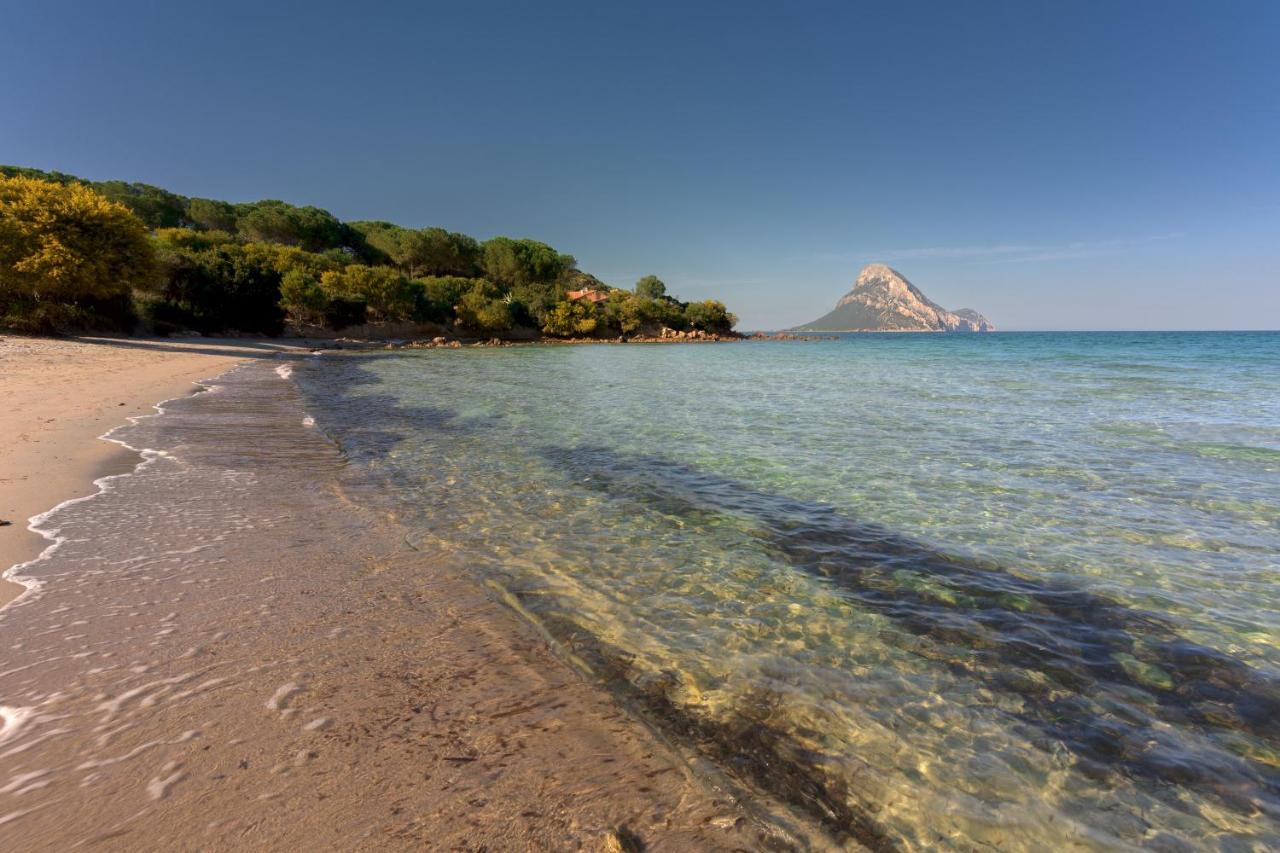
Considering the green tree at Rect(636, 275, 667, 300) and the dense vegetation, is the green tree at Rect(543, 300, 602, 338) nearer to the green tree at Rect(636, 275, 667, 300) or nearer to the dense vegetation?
the dense vegetation

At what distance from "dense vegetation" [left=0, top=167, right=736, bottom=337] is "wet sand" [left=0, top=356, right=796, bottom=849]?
132ft

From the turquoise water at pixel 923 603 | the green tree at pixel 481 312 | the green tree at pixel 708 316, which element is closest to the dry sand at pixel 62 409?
the turquoise water at pixel 923 603

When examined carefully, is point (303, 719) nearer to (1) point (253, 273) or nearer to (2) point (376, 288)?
(1) point (253, 273)

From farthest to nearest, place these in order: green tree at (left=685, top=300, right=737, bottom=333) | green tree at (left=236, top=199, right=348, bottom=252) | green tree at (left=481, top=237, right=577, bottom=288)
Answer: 1. green tree at (left=685, top=300, right=737, bottom=333)
2. green tree at (left=481, top=237, right=577, bottom=288)
3. green tree at (left=236, top=199, right=348, bottom=252)

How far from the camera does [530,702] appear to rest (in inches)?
127

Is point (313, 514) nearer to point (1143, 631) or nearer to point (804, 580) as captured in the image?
point (804, 580)

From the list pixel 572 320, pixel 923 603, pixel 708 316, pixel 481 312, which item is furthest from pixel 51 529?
pixel 708 316

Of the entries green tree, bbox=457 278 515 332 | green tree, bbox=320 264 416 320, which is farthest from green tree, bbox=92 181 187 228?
green tree, bbox=457 278 515 332

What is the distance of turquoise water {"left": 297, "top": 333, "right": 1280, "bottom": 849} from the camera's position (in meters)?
2.75

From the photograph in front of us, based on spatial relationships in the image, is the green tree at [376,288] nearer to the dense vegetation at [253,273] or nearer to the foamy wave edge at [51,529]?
the dense vegetation at [253,273]

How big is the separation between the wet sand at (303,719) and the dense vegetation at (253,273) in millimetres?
40178

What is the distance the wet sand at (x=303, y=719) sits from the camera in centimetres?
225

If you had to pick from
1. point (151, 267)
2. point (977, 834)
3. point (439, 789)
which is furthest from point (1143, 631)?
point (151, 267)

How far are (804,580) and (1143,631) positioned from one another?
254 centimetres
